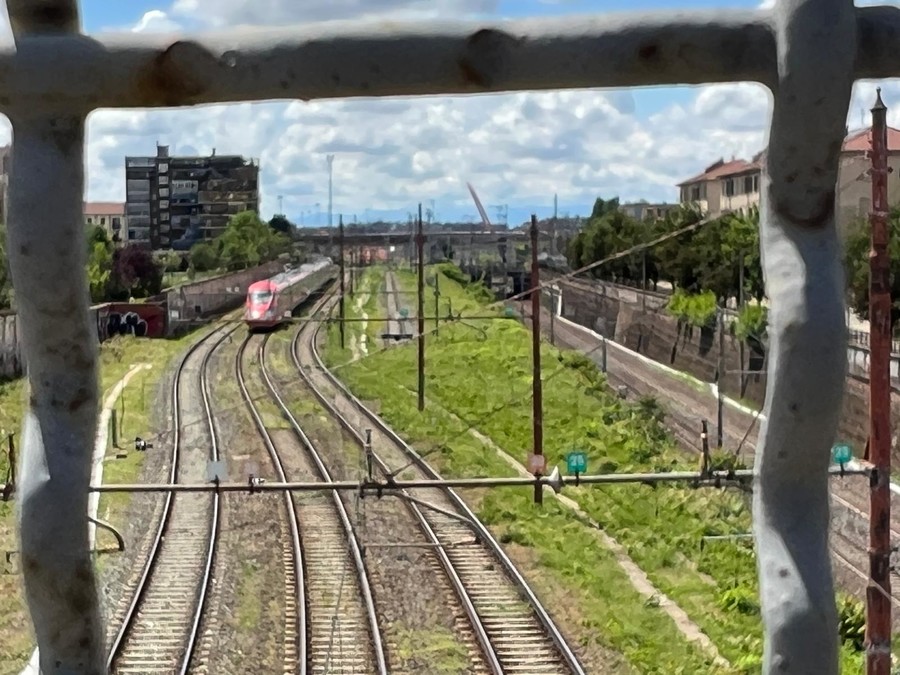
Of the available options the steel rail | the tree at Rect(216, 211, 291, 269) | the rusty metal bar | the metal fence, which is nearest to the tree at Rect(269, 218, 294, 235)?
the tree at Rect(216, 211, 291, 269)

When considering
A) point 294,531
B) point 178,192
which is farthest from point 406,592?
point 178,192

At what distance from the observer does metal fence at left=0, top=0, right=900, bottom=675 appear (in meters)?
1.23

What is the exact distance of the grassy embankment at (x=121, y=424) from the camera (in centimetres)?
777

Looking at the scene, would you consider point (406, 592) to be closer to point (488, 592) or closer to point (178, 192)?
point (488, 592)

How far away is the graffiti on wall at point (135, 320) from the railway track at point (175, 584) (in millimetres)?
7365

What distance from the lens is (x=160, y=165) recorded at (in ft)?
180

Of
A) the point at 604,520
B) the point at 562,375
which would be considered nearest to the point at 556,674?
the point at 604,520

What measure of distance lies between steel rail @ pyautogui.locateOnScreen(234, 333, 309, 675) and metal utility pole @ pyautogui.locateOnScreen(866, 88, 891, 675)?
3658 millimetres

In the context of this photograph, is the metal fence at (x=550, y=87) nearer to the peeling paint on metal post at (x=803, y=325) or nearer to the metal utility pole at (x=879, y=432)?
the peeling paint on metal post at (x=803, y=325)

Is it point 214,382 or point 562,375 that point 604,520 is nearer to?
point 562,375

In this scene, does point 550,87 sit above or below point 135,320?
above

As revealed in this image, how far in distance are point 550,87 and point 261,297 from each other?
21203mm

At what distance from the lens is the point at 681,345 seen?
20.0 m

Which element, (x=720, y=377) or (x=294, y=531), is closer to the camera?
(x=720, y=377)
